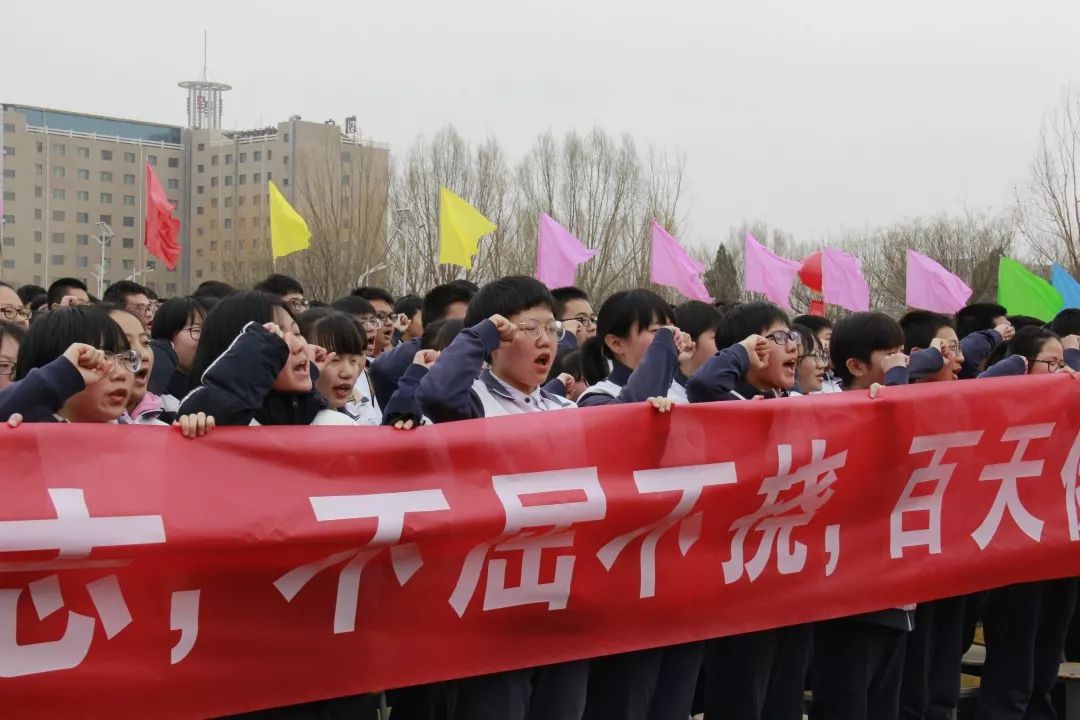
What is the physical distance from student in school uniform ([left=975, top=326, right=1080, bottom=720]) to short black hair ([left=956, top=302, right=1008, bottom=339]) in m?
3.43

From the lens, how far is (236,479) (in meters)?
3.33

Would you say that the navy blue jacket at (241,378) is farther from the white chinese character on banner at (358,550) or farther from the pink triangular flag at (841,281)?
the pink triangular flag at (841,281)

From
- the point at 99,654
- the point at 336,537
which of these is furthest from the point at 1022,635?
the point at 99,654

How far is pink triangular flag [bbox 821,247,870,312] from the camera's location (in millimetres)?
14055

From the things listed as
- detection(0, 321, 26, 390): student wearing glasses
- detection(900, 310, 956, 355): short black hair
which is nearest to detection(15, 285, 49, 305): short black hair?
detection(0, 321, 26, 390): student wearing glasses

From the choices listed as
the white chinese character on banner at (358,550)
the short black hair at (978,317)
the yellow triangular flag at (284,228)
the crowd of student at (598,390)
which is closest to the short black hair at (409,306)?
the crowd of student at (598,390)

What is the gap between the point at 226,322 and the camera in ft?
12.8

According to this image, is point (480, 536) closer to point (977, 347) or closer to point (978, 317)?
point (977, 347)

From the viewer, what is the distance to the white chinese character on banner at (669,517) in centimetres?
391

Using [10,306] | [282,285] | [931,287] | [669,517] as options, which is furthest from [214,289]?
[931,287]

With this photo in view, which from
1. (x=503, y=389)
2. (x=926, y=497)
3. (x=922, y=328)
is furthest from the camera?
(x=922, y=328)

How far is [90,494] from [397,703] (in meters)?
1.45

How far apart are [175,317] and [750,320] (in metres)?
2.62

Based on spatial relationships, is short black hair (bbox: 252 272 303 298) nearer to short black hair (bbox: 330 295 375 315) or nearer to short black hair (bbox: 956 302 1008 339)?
short black hair (bbox: 330 295 375 315)
